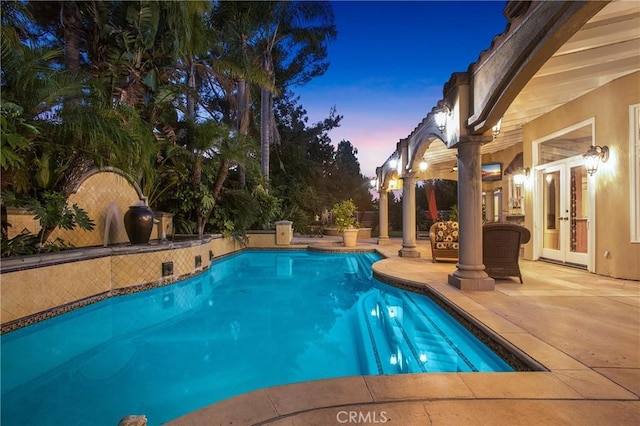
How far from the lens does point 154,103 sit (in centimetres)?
938

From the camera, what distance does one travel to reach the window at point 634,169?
5805 millimetres

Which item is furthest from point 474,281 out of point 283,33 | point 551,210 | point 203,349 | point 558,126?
point 283,33

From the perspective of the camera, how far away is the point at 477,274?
5504mm

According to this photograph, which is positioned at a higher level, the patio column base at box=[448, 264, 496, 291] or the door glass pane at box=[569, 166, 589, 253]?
the door glass pane at box=[569, 166, 589, 253]

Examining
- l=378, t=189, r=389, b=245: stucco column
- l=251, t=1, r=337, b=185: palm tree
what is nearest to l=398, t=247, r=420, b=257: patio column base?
l=378, t=189, r=389, b=245: stucco column

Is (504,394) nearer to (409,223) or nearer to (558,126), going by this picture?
(558,126)

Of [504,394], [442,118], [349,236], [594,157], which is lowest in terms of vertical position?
[504,394]

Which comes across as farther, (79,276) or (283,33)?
(283,33)

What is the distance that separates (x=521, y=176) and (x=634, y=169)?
13.0ft

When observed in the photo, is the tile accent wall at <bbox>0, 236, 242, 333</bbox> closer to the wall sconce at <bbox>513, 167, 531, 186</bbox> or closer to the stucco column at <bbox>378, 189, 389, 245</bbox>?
the stucco column at <bbox>378, 189, 389, 245</bbox>

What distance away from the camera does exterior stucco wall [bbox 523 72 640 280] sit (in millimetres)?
5922

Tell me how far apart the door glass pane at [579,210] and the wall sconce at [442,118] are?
3433 millimetres

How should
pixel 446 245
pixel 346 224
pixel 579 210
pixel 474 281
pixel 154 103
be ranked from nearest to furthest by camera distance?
pixel 474 281, pixel 579 210, pixel 446 245, pixel 154 103, pixel 346 224

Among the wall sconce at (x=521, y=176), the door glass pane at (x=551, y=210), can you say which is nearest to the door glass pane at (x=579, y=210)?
the door glass pane at (x=551, y=210)
